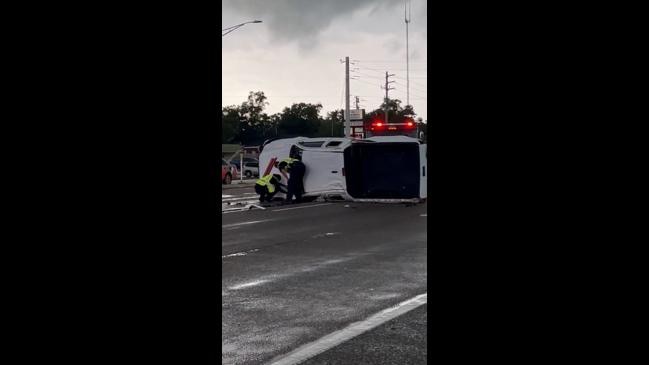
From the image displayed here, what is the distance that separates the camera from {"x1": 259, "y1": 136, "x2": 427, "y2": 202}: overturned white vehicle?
2077cm

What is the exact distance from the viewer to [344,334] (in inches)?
224

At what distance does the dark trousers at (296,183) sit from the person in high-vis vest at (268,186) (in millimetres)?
604

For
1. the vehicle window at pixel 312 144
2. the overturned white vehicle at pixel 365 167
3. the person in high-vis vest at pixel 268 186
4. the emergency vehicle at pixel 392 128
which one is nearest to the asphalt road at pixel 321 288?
the overturned white vehicle at pixel 365 167

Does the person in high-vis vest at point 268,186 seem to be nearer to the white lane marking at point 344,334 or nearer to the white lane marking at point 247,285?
the white lane marking at point 247,285

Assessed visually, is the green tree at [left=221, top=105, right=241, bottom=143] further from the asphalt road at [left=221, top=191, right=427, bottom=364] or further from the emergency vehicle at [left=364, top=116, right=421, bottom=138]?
the asphalt road at [left=221, top=191, right=427, bottom=364]

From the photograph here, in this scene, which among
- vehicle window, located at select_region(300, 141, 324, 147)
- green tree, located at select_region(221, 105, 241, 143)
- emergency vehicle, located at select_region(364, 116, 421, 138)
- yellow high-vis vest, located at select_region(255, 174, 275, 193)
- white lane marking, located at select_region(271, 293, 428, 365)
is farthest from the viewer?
green tree, located at select_region(221, 105, 241, 143)

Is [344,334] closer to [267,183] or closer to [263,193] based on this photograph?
[267,183]

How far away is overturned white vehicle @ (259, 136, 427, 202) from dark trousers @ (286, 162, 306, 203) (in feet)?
0.55

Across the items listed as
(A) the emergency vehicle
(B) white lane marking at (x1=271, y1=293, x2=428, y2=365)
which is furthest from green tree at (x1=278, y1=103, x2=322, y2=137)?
(B) white lane marking at (x1=271, y1=293, x2=428, y2=365)
